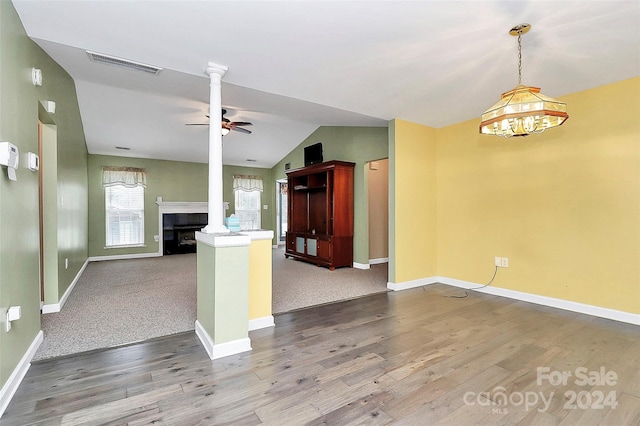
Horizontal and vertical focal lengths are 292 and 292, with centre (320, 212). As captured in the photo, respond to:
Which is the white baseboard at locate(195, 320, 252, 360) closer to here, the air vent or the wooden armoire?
the air vent

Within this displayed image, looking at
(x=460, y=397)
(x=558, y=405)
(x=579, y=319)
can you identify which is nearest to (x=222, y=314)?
(x=460, y=397)

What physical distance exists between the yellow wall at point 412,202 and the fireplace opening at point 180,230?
212 inches

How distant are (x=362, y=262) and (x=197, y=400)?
14.3 feet

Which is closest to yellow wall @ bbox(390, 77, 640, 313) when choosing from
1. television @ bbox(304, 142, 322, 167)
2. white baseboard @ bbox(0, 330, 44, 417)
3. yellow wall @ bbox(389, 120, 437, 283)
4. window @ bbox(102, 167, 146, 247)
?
yellow wall @ bbox(389, 120, 437, 283)

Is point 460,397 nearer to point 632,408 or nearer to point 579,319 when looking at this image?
point 632,408

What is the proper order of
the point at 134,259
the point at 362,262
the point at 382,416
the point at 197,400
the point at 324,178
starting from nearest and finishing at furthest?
the point at 382,416, the point at 197,400, the point at 362,262, the point at 324,178, the point at 134,259

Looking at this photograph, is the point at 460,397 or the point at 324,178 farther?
the point at 324,178

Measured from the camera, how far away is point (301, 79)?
3.09 m

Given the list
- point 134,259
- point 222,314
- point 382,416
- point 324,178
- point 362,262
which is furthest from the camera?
point 134,259

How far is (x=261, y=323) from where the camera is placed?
2.87 meters

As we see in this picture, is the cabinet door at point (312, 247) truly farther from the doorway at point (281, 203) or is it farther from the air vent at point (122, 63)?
the air vent at point (122, 63)

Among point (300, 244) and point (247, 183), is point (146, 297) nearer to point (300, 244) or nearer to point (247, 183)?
point (300, 244)

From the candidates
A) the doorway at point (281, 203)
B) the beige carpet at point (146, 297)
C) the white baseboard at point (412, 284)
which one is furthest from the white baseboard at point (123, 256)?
the white baseboard at point (412, 284)

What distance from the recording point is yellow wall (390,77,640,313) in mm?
2977
